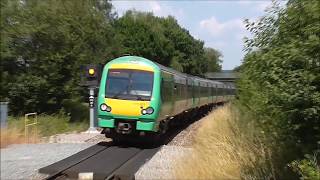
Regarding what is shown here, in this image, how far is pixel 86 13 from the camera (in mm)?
33844

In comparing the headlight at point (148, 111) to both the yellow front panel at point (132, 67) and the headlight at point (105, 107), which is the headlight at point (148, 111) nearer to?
the headlight at point (105, 107)

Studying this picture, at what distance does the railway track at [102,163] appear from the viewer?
1236cm

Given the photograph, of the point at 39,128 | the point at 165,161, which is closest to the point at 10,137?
the point at 39,128

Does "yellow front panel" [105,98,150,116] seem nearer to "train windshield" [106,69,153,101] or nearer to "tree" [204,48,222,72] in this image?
"train windshield" [106,69,153,101]

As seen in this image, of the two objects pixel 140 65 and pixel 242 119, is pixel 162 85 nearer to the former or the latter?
pixel 140 65

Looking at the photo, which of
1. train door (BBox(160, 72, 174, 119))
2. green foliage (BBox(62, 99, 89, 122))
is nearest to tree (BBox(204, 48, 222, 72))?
green foliage (BBox(62, 99, 89, 122))

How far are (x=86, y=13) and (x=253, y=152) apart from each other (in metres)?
24.9

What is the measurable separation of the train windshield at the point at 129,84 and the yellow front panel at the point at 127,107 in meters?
0.16

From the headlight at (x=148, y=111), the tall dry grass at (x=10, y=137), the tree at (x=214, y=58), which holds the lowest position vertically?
the tall dry grass at (x=10, y=137)

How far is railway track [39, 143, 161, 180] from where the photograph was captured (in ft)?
40.5

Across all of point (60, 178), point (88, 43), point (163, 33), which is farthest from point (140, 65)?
point (163, 33)

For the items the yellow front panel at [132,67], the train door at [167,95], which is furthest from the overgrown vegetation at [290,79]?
the train door at [167,95]

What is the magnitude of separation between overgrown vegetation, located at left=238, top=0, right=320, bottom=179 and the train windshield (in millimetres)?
8398

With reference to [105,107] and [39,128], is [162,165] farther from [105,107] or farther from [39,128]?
[39,128]
